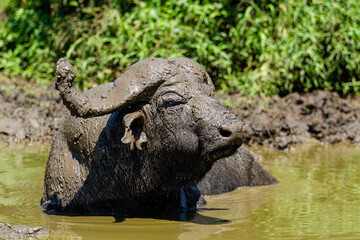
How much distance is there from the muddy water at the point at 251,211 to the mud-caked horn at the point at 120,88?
961 millimetres

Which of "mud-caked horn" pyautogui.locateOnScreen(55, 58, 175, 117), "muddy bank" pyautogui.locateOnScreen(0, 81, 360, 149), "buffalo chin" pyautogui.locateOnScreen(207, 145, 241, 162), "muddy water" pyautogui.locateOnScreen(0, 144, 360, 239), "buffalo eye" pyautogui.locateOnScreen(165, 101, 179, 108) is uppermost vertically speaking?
"mud-caked horn" pyautogui.locateOnScreen(55, 58, 175, 117)

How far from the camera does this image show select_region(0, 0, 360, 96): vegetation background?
10.9 meters

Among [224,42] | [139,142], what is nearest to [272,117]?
[224,42]

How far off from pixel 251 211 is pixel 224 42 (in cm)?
648

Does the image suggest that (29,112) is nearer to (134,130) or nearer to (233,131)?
(134,130)

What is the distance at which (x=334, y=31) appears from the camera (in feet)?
36.7

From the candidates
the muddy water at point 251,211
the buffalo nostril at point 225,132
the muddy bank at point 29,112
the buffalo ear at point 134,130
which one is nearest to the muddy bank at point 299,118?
the muddy water at point 251,211

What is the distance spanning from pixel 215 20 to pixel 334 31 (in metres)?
2.27

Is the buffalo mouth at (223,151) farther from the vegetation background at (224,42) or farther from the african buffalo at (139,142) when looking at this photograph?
the vegetation background at (224,42)

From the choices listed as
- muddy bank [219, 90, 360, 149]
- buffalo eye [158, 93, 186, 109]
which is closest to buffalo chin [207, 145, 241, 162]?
buffalo eye [158, 93, 186, 109]

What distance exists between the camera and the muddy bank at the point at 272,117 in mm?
9359

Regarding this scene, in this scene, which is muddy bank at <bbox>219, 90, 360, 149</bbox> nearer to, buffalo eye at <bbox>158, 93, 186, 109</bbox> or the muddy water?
the muddy water

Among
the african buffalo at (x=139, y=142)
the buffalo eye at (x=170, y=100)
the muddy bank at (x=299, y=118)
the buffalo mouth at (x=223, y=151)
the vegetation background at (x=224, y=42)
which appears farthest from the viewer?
the vegetation background at (x=224, y=42)

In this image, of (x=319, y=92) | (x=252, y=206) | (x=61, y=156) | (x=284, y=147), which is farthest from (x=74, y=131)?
(x=319, y=92)
